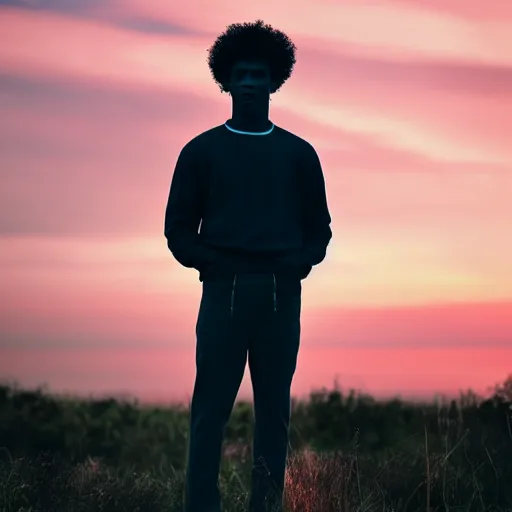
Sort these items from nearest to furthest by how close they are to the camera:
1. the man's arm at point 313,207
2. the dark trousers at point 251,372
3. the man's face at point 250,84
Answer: the dark trousers at point 251,372, the man's face at point 250,84, the man's arm at point 313,207

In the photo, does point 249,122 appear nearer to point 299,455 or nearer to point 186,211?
point 186,211

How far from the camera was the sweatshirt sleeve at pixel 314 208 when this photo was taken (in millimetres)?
6969

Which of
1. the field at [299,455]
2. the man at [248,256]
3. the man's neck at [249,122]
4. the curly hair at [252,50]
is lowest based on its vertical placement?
the field at [299,455]

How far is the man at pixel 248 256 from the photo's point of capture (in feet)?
21.7

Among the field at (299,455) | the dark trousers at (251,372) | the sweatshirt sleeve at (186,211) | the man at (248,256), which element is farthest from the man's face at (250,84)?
the field at (299,455)

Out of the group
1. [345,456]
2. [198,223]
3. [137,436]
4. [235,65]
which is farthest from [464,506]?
[137,436]

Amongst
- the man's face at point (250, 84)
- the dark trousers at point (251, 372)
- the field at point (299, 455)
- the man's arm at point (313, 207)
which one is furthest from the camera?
the field at point (299, 455)

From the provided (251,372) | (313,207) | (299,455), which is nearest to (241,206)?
(313,207)

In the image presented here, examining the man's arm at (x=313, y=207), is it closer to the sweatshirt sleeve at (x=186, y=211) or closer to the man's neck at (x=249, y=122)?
the man's neck at (x=249, y=122)

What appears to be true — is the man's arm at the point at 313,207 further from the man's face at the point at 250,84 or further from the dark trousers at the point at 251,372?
the man's face at the point at 250,84

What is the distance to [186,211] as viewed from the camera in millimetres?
6762

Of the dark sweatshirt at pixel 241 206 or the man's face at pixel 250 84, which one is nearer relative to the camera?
the dark sweatshirt at pixel 241 206

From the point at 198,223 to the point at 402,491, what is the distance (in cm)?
259

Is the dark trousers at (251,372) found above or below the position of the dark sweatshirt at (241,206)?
below
